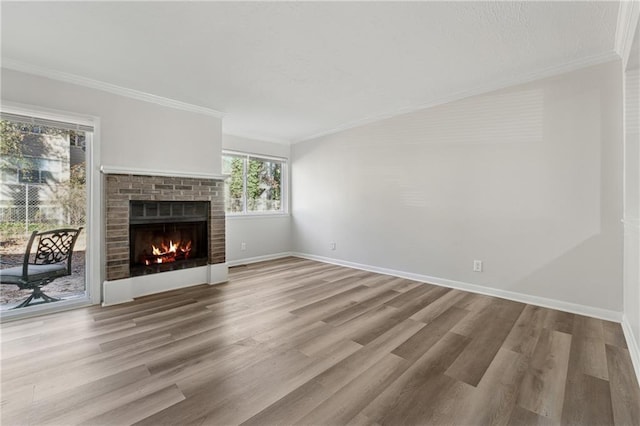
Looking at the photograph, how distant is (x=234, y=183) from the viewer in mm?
5203

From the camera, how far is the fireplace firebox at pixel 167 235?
352 cm

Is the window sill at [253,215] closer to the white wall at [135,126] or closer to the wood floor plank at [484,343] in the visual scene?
the white wall at [135,126]

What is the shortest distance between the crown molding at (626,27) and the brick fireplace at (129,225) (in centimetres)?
429

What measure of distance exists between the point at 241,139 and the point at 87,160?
2.52m

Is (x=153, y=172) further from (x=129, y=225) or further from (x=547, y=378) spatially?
(x=547, y=378)

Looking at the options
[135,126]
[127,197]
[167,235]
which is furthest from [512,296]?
[135,126]

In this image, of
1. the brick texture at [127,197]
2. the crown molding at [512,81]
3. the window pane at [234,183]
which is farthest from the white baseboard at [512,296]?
the brick texture at [127,197]

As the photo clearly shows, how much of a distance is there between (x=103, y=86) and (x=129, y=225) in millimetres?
1579

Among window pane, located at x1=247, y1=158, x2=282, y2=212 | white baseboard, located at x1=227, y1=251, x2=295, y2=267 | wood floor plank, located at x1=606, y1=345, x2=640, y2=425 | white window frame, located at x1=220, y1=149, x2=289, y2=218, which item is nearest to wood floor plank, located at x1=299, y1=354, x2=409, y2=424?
wood floor plank, located at x1=606, y1=345, x2=640, y2=425

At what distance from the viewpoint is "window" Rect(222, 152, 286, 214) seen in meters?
5.15

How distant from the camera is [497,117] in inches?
130

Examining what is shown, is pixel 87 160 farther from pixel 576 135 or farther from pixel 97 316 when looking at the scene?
pixel 576 135

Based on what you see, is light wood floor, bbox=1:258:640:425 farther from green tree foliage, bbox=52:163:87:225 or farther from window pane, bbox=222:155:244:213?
window pane, bbox=222:155:244:213

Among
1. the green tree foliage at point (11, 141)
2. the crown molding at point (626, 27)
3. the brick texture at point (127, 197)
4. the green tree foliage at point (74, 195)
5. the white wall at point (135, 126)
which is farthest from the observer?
the brick texture at point (127, 197)
